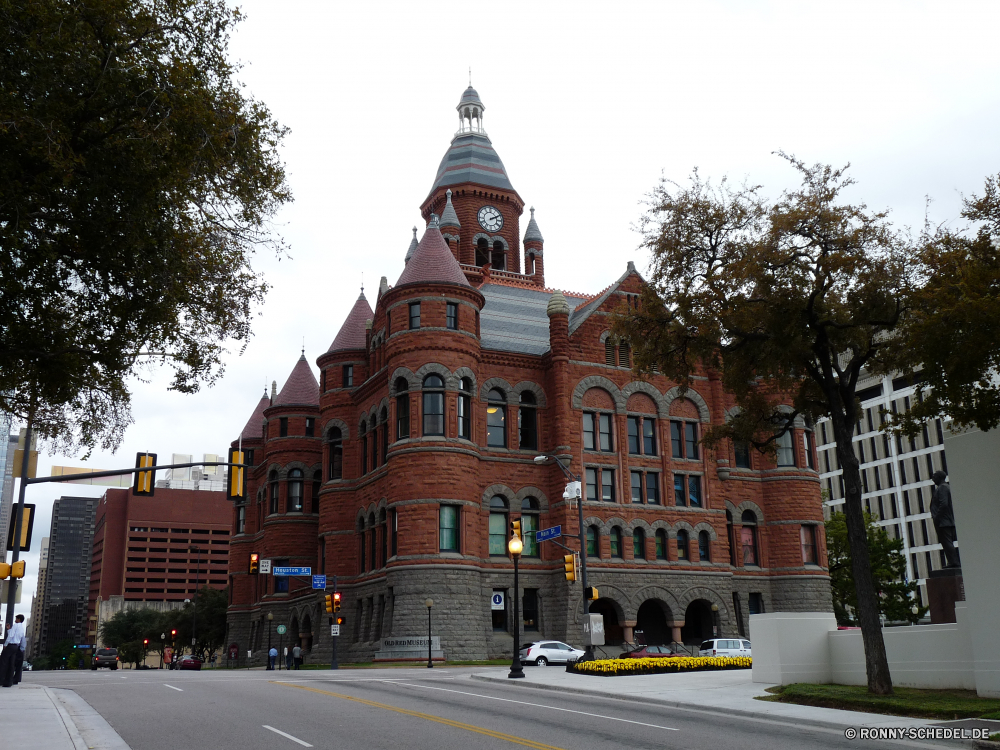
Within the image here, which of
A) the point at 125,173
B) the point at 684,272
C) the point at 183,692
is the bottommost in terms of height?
the point at 183,692

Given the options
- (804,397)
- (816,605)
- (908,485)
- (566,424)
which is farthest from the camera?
(908,485)

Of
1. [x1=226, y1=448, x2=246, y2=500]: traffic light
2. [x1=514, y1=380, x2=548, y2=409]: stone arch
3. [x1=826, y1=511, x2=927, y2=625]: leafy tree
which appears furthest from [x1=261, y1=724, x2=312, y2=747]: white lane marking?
[x1=826, y1=511, x2=927, y2=625]: leafy tree

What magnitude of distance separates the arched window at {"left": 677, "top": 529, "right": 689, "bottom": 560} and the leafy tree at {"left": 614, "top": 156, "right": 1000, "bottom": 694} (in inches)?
1025

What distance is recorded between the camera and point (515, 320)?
55406mm

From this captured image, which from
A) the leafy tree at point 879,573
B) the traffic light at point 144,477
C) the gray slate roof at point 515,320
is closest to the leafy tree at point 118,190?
the traffic light at point 144,477

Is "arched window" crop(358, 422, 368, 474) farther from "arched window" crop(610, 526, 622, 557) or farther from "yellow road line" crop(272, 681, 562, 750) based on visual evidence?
"yellow road line" crop(272, 681, 562, 750)

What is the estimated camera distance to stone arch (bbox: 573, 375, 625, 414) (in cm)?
5012

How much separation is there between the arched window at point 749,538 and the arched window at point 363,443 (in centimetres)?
2242

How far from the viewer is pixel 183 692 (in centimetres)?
2348

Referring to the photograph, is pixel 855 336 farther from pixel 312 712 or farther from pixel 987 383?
pixel 312 712

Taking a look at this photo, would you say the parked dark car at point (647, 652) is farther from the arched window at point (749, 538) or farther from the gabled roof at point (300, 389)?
the gabled roof at point (300, 389)

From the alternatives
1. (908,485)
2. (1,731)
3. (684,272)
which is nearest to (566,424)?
(684,272)

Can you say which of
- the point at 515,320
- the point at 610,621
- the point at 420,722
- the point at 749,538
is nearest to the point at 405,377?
the point at 515,320

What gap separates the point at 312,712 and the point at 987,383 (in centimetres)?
1492
